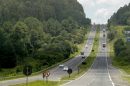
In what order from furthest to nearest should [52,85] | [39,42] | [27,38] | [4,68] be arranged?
1. [39,42]
2. [27,38]
3. [4,68]
4. [52,85]

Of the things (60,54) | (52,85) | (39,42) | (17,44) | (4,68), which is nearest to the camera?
(52,85)

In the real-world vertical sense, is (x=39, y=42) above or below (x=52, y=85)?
above

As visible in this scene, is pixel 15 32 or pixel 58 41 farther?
pixel 58 41

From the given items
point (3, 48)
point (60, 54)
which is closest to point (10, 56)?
point (3, 48)

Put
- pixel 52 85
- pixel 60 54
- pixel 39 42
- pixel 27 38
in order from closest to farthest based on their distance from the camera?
pixel 52 85
pixel 60 54
pixel 27 38
pixel 39 42

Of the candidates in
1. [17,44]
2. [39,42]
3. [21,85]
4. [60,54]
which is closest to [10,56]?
[17,44]

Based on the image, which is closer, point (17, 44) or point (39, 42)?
point (17, 44)

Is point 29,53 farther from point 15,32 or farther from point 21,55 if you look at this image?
point 21,55

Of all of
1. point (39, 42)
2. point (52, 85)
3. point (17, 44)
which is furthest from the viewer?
point (39, 42)

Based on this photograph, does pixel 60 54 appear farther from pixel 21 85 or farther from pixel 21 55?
pixel 21 85
